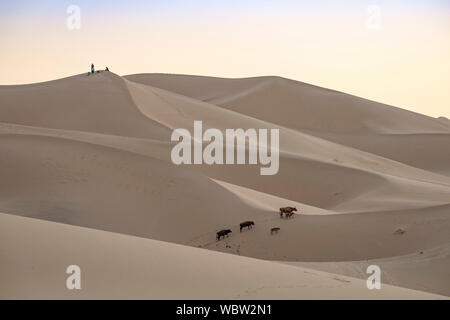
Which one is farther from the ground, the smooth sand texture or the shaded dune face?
the shaded dune face

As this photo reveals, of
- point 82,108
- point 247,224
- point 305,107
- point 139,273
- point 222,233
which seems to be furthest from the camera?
point 305,107

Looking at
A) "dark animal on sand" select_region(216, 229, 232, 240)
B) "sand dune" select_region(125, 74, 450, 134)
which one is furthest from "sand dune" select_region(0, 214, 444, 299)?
"sand dune" select_region(125, 74, 450, 134)

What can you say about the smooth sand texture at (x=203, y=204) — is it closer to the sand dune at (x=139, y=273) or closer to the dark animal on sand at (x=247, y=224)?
the sand dune at (x=139, y=273)

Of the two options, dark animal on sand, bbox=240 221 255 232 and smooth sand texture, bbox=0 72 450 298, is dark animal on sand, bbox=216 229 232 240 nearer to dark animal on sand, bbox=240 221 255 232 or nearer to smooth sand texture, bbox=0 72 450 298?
smooth sand texture, bbox=0 72 450 298

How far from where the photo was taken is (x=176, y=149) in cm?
2283

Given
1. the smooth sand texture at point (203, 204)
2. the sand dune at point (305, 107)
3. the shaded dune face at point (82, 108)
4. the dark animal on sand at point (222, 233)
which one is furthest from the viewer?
the sand dune at point (305, 107)

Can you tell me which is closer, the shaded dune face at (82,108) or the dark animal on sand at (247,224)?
the dark animal on sand at (247,224)

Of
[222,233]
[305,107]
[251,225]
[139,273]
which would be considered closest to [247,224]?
[251,225]

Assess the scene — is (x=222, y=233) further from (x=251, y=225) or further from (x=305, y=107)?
(x=305, y=107)

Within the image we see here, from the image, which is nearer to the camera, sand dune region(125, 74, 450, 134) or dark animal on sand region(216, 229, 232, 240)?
dark animal on sand region(216, 229, 232, 240)

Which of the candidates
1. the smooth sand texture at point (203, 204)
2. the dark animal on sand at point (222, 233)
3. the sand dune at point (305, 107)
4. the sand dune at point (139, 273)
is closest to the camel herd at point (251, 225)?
the dark animal on sand at point (222, 233)

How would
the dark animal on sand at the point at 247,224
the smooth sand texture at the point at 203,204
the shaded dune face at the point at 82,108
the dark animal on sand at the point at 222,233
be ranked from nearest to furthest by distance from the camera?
the smooth sand texture at the point at 203,204 → the dark animal on sand at the point at 222,233 → the dark animal on sand at the point at 247,224 → the shaded dune face at the point at 82,108

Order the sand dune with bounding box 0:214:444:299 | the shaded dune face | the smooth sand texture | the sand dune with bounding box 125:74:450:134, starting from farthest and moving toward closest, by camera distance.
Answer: the sand dune with bounding box 125:74:450:134 < the shaded dune face < the smooth sand texture < the sand dune with bounding box 0:214:444:299
